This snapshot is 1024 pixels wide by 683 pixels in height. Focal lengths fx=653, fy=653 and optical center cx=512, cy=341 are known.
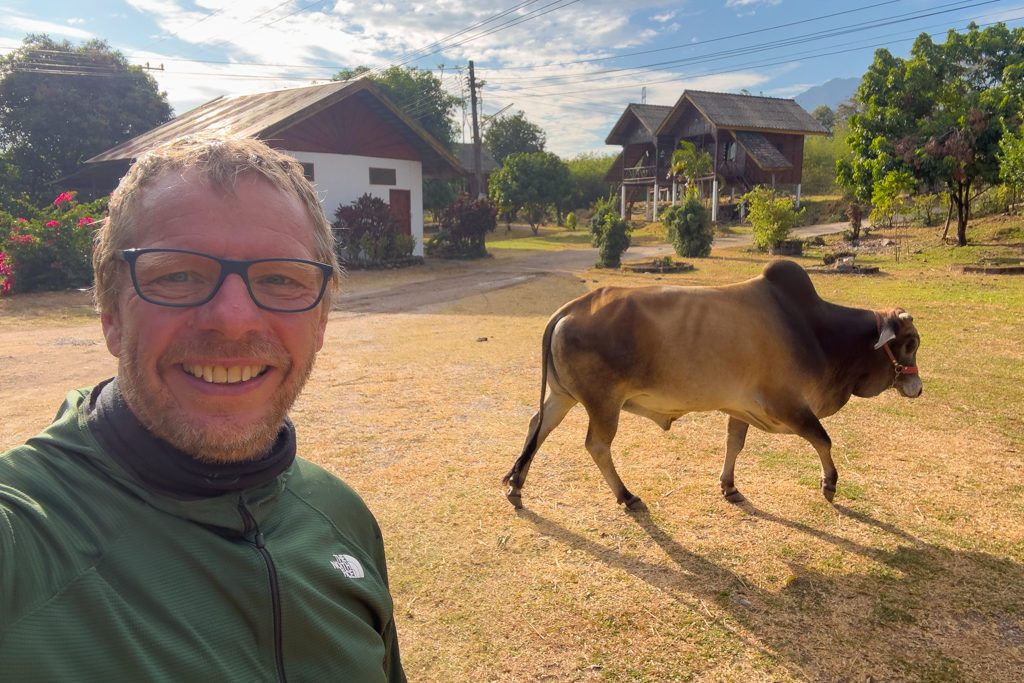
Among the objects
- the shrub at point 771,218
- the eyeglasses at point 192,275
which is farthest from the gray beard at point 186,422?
the shrub at point 771,218

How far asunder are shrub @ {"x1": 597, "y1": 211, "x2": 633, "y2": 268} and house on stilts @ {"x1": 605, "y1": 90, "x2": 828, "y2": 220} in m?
13.6

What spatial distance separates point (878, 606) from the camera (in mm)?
3494

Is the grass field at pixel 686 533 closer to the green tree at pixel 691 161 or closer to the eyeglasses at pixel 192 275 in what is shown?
the eyeglasses at pixel 192 275

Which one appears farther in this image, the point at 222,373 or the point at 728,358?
the point at 728,358

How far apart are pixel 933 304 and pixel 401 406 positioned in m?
9.85

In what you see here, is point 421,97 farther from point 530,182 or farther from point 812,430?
point 812,430

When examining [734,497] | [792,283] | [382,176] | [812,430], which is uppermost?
[382,176]

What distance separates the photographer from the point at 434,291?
15.9m

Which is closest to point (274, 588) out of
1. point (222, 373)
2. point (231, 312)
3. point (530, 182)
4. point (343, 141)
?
point (222, 373)

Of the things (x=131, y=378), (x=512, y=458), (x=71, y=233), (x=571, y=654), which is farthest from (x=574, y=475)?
(x=71, y=233)

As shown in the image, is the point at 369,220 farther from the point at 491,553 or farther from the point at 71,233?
the point at 491,553

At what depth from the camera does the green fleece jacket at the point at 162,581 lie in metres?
1.10

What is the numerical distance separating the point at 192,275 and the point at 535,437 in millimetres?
3663

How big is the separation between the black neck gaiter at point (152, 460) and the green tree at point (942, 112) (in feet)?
67.9
